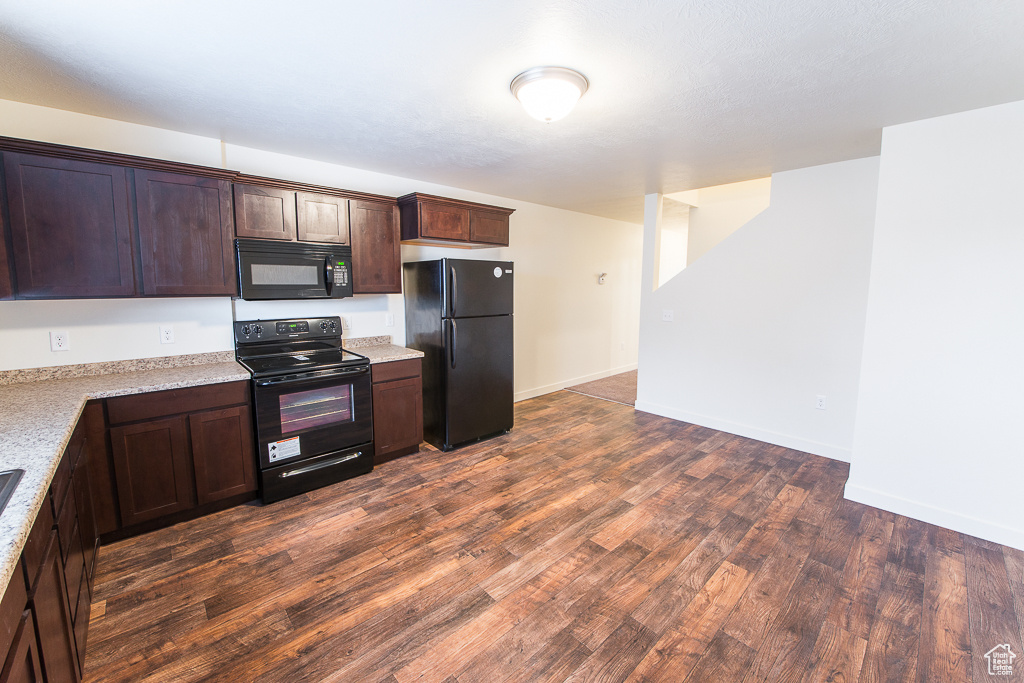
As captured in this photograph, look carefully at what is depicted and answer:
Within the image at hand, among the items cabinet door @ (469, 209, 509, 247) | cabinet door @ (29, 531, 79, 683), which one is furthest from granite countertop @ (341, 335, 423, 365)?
cabinet door @ (29, 531, 79, 683)

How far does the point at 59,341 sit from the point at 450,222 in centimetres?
262

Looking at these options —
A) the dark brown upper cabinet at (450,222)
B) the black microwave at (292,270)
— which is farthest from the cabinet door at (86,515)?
the dark brown upper cabinet at (450,222)

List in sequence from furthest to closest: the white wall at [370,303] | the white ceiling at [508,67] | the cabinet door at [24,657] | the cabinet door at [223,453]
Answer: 1. the cabinet door at [223,453]
2. the white wall at [370,303]
3. the white ceiling at [508,67]
4. the cabinet door at [24,657]

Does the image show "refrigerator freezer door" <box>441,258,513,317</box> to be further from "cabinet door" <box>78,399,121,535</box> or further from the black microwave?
"cabinet door" <box>78,399,121,535</box>

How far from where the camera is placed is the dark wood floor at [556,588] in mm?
1661

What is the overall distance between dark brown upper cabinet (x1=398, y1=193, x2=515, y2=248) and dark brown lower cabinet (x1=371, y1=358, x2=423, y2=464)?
3.54 feet

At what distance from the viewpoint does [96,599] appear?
1.95 m

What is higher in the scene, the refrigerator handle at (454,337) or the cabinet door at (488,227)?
the cabinet door at (488,227)

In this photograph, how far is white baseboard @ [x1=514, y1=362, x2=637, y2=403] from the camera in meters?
5.21

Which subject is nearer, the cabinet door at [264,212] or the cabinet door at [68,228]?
the cabinet door at [68,228]

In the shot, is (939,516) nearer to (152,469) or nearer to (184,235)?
(152,469)

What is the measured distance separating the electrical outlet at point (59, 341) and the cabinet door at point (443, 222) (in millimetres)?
2274

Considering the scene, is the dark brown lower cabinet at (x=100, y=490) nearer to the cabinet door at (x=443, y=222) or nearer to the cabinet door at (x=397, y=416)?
the cabinet door at (x=397, y=416)

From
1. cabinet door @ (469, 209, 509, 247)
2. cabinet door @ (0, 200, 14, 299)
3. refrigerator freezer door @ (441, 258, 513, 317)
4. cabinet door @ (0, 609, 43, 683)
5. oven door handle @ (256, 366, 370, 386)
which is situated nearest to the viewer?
cabinet door @ (0, 609, 43, 683)
